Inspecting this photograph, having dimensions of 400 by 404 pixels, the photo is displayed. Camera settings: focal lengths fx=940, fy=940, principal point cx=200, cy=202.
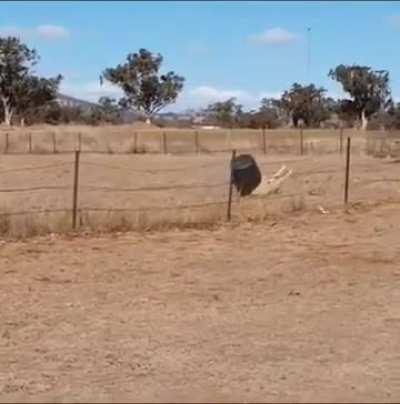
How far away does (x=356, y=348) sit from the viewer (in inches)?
293

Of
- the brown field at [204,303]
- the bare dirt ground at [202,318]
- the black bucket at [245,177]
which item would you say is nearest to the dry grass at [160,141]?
the black bucket at [245,177]

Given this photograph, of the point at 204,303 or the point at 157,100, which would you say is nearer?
the point at 204,303

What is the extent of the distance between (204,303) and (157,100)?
84.4 meters

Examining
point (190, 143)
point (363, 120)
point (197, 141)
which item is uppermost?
point (363, 120)

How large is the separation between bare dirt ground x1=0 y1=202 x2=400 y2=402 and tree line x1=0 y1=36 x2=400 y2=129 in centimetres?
6937

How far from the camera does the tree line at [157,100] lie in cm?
8375

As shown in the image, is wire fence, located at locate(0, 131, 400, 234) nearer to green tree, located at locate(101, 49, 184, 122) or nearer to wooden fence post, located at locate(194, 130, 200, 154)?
wooden fence post, located at locate(194, 130, 200, 154)

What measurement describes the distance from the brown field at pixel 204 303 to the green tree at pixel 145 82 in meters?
72.8

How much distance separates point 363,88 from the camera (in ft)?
293

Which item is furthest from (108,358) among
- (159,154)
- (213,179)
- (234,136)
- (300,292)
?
(234,136)

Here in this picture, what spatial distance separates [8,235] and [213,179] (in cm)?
1430

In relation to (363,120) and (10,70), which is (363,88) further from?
(10,70)

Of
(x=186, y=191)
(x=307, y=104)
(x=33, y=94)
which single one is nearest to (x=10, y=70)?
(x=33, y=94)

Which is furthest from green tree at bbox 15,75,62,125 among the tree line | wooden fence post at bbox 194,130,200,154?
wooden fence post at bbox 194,130,200,154
